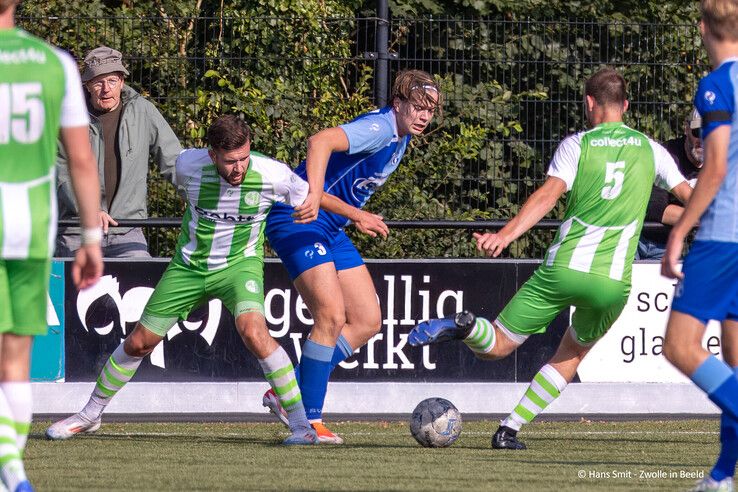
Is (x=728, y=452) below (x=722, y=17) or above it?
below

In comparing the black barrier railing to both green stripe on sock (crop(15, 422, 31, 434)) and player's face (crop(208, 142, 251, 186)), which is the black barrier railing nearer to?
player's face (crop(208, 142, 251, 186))

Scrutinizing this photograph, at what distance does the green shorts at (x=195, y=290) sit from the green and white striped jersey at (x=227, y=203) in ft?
0.17

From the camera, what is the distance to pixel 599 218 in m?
7.37

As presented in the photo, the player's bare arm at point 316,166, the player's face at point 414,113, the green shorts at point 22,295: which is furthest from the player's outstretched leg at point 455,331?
the green shorts at point 22,295

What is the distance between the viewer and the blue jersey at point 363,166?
8.01 metres

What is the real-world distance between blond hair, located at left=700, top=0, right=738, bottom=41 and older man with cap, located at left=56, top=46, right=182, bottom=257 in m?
4.84

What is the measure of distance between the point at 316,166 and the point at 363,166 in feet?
2.19

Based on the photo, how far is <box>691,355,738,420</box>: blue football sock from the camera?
5551 mm

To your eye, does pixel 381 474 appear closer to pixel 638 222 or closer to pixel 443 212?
pixel 638 222

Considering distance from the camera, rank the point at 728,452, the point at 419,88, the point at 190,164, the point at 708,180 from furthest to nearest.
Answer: the point at 419,88, the point at 190,164, the point at 728,452, the point at 708,180

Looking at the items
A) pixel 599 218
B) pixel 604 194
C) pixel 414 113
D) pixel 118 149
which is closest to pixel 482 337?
pixel 599 218

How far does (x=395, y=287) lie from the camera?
32.9 ft

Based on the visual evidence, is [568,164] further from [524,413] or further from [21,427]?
[21,427]

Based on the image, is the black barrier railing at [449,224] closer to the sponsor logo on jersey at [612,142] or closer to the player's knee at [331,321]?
the player's knee at [331,321]
